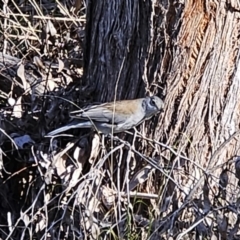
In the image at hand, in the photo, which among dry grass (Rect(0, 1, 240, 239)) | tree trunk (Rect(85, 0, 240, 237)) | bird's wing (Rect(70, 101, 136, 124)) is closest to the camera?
dry grass (Rect(0, 1, 240, 239))

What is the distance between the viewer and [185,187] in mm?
3826

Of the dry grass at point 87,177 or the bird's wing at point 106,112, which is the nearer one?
the dry grass at point 87,177

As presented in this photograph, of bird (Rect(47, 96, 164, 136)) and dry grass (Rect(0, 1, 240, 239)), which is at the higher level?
bird (Rect(47, 96, 164, 136))

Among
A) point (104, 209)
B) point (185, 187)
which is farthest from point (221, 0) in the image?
point (104, 209)

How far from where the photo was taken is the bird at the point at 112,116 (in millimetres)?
3787

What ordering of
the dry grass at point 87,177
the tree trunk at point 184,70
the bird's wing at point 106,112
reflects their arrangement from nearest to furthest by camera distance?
1. the dry grass at point 87,177
2. the tree trunk at point 184,70
3. the bird's wing at point 106,112

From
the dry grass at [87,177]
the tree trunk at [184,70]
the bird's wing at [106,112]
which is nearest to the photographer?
the dry grass at [87,177]

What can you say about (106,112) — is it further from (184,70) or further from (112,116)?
(184,70)

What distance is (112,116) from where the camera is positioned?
12.7 ft

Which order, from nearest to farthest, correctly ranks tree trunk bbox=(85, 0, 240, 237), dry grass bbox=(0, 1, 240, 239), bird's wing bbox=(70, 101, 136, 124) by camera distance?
dry grass bbox=(0, 1, 240, 239) → tree trunk bbox=(85, 0, 240, 237) → bird's wing bbox=(70, 101, 136, 124)

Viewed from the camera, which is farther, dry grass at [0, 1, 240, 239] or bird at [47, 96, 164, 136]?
bird at [47, 96, 164, 136]

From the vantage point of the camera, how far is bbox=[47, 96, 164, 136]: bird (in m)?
3.79

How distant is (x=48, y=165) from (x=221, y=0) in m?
1.12

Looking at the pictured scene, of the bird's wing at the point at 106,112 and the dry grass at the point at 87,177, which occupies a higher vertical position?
the bird's wing at the point at 106,112
